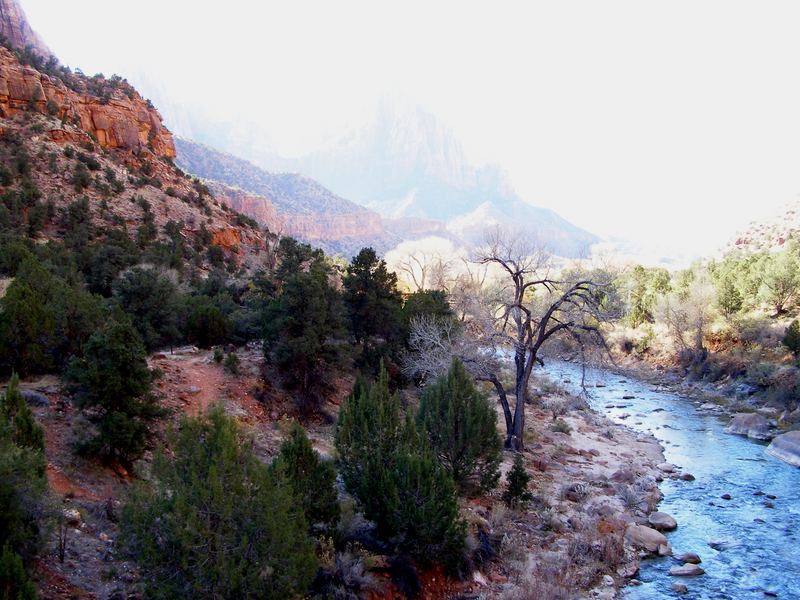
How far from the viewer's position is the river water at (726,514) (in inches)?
398

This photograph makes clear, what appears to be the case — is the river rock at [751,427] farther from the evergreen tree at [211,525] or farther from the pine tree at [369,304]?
the evergreen tree at [211,525]

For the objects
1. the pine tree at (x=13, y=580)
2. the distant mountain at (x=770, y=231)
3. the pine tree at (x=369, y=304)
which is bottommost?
the pine tree at (x=13, y=580)

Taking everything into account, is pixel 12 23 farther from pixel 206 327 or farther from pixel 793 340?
pixel 793 340

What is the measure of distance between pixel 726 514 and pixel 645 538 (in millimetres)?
3288

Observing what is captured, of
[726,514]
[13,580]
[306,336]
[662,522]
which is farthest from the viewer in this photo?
[306,336]

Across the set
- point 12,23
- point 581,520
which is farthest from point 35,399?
point 12,23

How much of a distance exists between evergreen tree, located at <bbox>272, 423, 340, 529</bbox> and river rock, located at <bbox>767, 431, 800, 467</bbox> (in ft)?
51.2

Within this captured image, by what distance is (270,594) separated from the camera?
583 centimetres

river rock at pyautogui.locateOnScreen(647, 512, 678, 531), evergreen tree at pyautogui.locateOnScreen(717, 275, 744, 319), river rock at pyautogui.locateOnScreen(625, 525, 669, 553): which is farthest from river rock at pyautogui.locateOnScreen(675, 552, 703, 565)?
evergreen tree at pyautogui.locateOnScreen(717, 275, 744, 319)

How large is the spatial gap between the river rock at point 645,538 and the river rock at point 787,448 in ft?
27.4

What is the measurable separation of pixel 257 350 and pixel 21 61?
3322 cm

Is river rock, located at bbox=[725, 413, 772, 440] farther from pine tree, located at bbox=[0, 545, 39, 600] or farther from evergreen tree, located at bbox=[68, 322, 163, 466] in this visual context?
pine tree, located at bbox=[0, 545, 39, 600]

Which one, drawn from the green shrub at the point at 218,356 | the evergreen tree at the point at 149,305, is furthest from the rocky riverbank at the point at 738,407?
the evergreen tree at the point at 149,305

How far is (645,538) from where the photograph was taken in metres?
11.5
